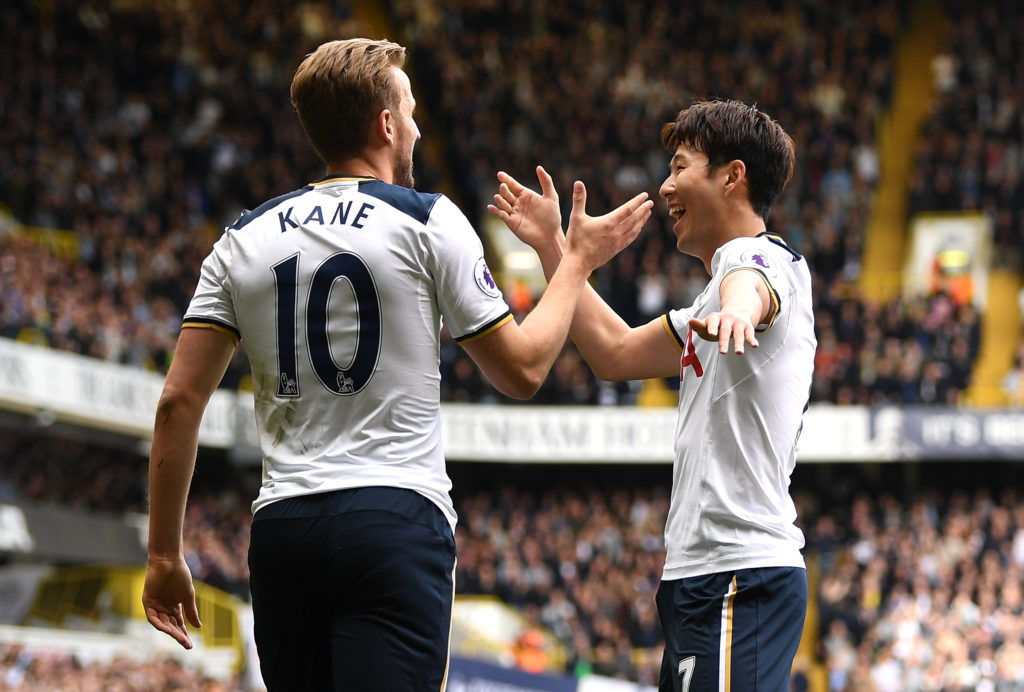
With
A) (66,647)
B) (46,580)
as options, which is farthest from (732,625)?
(46,580)

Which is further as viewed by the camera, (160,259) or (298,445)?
(160,259)

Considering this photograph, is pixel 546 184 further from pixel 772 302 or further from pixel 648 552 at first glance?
pixel 648 552

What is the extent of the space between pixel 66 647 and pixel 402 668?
17.0m

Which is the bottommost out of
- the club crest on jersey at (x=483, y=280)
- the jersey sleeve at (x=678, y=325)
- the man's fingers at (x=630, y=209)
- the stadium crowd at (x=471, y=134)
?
the jersey sleeve at (x=678, y=325)

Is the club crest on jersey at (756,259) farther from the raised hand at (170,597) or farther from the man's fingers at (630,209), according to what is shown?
the raised hand at (170,597)

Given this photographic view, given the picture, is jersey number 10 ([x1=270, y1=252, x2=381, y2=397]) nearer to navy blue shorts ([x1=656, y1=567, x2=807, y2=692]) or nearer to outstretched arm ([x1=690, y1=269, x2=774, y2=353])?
outstretched arm ([x1=690, y1=269, x2=774, y2=353])

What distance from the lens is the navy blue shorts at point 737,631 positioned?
3.83 m

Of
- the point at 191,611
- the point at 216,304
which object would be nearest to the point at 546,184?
the point at 216,304

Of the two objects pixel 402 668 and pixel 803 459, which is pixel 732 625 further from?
pixel 803 459

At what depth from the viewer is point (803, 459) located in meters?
25.3

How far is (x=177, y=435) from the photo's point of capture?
3461 millimetres

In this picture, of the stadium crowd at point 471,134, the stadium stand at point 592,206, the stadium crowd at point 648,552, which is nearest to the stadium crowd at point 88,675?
the stadium crowd at point 648,552

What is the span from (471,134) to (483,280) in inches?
1032

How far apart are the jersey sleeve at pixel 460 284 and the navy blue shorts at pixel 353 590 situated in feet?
1.47
